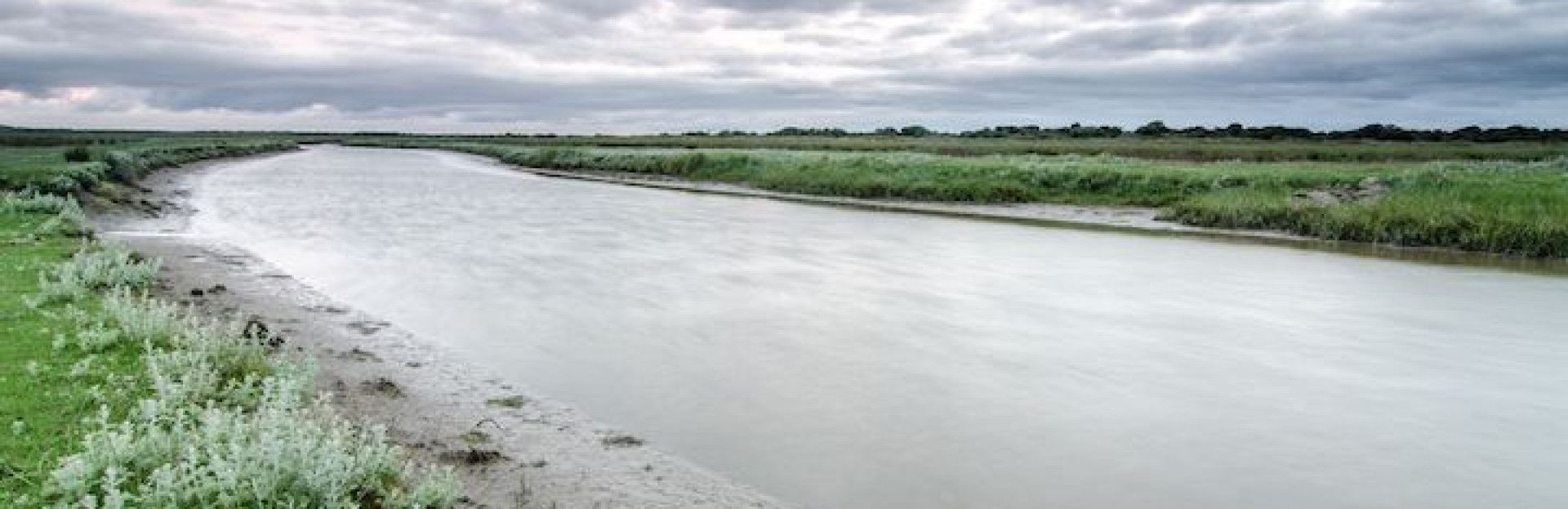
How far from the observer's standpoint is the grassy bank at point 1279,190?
91.2 feet

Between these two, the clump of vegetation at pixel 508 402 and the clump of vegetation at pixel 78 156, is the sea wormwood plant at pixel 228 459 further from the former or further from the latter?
the clump of vegetation at pixel 78 156

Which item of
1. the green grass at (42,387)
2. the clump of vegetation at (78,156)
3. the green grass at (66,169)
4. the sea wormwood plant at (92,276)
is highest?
the clump of vegetation at (78,156)

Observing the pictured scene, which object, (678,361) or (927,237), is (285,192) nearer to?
(927,237)

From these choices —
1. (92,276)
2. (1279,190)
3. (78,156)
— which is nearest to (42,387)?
(92,276)

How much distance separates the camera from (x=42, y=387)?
29.5ft

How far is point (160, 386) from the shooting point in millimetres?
8070

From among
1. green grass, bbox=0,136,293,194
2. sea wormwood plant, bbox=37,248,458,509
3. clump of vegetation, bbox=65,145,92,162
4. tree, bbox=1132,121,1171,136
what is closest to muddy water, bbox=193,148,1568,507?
sea wormwood plant, bbox=37,248,458,509

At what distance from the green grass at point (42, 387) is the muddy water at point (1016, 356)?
4090mm

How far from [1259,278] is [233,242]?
74.3ft

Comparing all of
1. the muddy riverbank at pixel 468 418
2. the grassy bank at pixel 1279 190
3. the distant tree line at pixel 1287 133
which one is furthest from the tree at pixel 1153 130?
the muddy riverbank at pixel 468 418

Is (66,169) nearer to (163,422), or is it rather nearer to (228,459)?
(163,422)

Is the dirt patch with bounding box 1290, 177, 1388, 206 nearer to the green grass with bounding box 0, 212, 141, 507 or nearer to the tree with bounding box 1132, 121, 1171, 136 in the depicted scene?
the green grass with bounding box 0, 212, 141, 507

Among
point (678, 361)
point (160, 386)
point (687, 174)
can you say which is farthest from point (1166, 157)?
point (160, 386)

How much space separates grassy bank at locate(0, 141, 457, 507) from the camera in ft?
21.3
